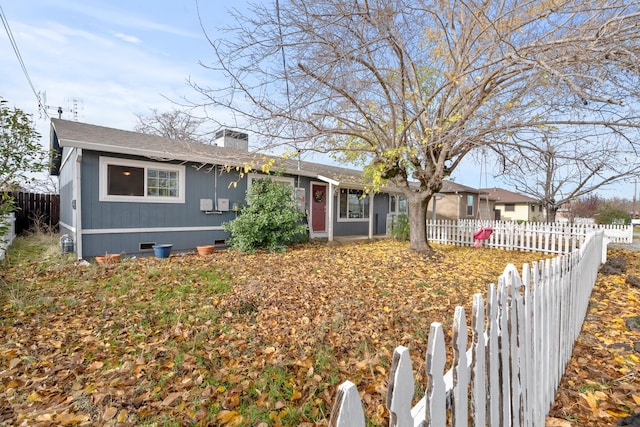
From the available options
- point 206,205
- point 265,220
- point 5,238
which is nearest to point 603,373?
point 265,220

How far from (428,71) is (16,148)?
988cm

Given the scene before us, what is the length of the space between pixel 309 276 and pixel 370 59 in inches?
182

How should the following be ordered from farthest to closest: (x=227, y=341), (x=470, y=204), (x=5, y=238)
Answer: (x=470, y=204), (x=5, y=238), (x=227, y=341)

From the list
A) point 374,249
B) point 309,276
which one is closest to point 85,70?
point 309,276

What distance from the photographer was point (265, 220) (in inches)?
342

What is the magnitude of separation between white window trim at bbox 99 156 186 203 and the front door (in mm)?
4991

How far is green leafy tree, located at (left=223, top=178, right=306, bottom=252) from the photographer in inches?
342

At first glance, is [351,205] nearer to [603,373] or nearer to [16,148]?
[16,148]

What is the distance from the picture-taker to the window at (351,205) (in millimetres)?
13508

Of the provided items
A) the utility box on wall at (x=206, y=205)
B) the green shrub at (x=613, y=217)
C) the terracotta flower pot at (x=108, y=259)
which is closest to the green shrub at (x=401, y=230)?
the utility box on wall at (x=206, y=205)

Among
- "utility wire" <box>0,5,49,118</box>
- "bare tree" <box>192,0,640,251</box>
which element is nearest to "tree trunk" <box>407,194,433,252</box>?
"bare tree" <box>192,0,640,251</box>

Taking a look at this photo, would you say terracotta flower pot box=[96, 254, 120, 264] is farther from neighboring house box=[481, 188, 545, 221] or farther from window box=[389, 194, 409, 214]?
neighboring house box=[481, 188, 545, 221]

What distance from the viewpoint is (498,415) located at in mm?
1458

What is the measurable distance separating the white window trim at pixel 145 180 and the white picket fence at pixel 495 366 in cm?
848
